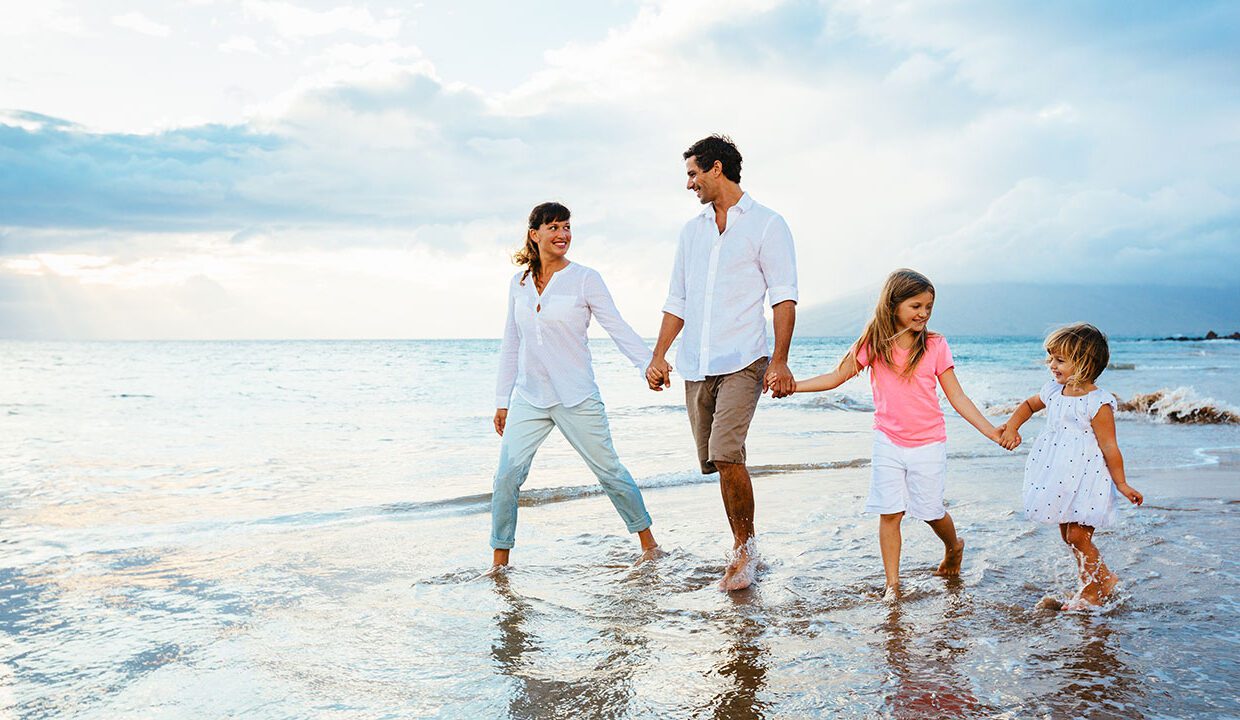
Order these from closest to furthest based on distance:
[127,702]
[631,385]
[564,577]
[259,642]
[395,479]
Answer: [127,702] < [259,642] < [564,577] < [395,479] < [631,385]

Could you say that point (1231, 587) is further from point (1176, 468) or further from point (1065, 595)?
point (1176, 468)

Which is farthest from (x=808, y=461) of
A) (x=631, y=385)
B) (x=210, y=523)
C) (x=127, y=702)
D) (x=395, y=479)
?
(x=631, y=385)

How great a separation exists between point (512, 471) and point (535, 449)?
20 cm

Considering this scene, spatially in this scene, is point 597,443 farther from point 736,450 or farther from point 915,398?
point 915,398

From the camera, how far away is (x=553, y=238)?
5.30 metres

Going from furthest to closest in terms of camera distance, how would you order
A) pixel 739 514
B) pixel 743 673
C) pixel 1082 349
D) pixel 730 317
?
pixel 739 514 < pixel 730 317 < pixel 1082 349 < pixel 743 673

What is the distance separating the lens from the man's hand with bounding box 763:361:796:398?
14.9 feet

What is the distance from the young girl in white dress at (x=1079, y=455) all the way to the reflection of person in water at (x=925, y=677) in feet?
3.22

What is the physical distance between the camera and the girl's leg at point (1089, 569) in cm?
437

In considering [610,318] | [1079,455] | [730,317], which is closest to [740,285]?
[730,317]

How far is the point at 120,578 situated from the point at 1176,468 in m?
9.89

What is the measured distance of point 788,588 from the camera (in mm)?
4773

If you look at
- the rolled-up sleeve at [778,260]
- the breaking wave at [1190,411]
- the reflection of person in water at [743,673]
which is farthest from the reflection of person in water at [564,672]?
the breaking wave at [1190,411]

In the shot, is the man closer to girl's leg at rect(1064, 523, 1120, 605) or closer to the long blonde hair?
the long blonde hair
